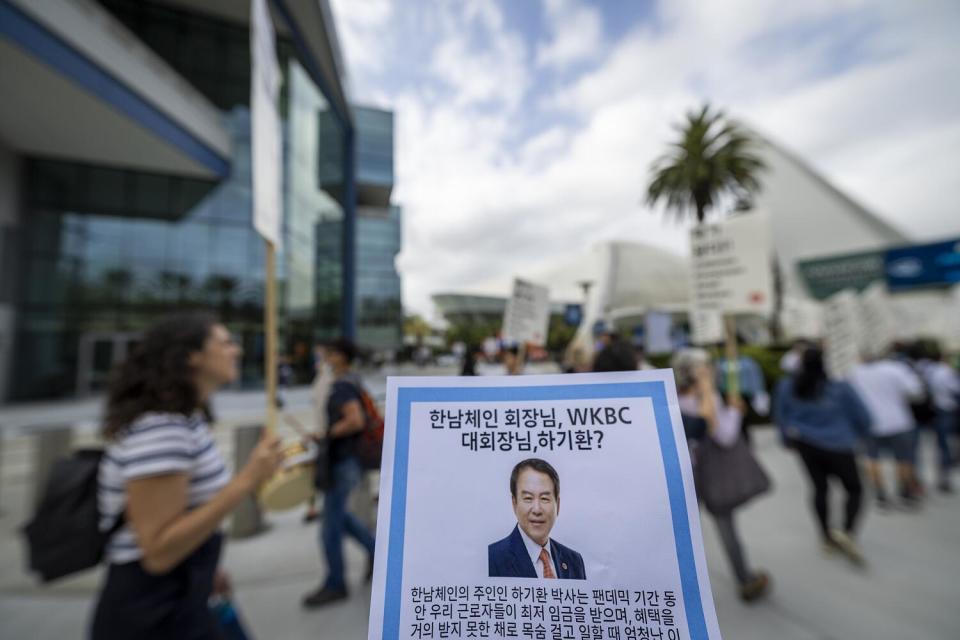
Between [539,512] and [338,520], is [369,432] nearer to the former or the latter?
[338,520]

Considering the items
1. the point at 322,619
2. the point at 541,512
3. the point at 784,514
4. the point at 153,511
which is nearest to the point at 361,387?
the point at 322,619

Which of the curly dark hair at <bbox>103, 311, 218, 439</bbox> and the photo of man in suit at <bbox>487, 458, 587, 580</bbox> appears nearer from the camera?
the photo of man in suit at <bbox>487, 458, 587, 580</bbox>

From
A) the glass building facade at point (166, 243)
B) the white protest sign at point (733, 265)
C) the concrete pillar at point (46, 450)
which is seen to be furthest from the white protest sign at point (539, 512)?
the glass building facade at point (166, 243)

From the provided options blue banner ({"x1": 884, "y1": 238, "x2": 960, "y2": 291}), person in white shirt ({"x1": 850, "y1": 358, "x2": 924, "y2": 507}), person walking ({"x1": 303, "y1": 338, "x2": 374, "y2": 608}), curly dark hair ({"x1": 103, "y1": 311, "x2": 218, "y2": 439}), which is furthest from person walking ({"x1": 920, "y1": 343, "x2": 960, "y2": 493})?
blue banner ({"x1": 884, "y1": 238, "x2": 960, "y2": 291})

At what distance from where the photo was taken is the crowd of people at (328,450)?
1192 millimetres

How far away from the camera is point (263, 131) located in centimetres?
234

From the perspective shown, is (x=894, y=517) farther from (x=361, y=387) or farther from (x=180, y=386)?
(x=180, y=386)

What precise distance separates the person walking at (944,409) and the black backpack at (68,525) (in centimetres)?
753

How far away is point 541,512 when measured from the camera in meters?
0.73

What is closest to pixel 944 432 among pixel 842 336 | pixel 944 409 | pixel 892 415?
pixel 944 409

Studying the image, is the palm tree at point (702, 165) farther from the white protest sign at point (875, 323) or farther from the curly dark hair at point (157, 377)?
the curly dark hair at point (157, 377)

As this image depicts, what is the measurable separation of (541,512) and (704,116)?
65.5ft

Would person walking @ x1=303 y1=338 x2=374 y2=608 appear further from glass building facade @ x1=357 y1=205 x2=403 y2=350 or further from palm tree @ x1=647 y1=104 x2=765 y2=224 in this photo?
palm tree @ x1=647 y1=104 x2=765 y2=224

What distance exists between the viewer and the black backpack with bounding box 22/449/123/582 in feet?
4.11
